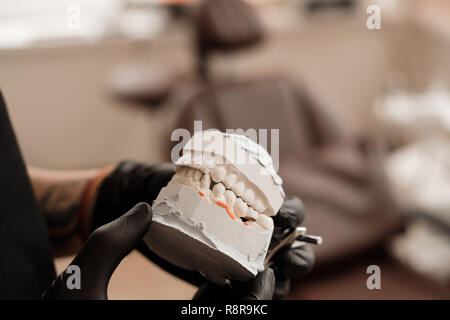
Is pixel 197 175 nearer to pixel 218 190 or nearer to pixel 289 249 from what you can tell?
pixel 218 190

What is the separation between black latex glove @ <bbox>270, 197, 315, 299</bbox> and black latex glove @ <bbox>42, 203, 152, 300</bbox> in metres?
0.19

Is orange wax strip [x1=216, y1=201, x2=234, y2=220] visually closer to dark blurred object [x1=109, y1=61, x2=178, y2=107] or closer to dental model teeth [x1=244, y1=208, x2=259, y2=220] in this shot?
dental model teeth [x1=244, y1=208, x2=259, y2=220]

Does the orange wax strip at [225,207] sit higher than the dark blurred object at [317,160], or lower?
higher

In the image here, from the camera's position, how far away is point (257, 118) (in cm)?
189

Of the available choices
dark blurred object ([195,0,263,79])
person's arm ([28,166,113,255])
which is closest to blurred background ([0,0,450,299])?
dark blurred object ([195,0,263,79])

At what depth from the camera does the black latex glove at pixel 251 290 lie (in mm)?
613

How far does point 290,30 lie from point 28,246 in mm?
2232

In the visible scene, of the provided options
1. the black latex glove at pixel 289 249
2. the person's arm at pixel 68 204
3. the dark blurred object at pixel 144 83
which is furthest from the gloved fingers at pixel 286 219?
the dark blurred object at pixel 144 83

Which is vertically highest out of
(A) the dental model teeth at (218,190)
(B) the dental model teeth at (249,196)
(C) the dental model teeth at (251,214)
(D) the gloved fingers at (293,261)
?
(A) the dental model teeth at (218,190)

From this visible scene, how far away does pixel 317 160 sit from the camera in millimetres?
1773

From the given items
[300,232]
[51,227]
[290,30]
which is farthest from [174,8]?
[300,232]

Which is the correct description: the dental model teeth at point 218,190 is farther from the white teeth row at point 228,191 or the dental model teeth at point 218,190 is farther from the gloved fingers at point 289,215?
the gloved fingers at point 289,215

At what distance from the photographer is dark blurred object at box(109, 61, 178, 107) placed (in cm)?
201

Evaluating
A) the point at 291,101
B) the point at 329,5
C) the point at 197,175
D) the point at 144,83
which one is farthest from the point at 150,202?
the point at 329,5
